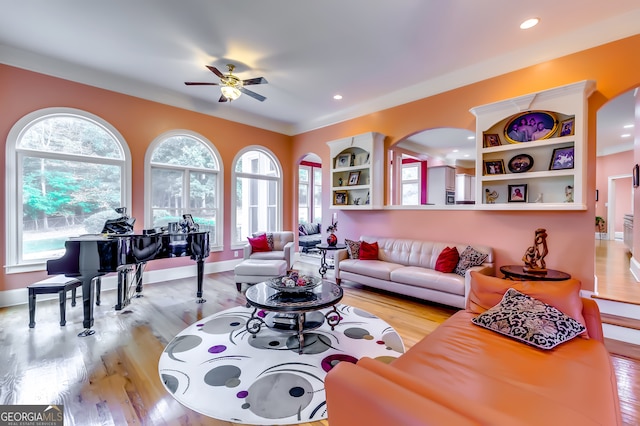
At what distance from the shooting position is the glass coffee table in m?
2.50

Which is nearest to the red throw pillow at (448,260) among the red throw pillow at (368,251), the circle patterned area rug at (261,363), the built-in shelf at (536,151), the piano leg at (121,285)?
the built-in shelf at (536,151)

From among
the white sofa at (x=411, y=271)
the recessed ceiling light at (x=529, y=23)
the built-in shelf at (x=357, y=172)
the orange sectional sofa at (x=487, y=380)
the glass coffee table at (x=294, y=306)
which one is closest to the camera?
the orange sectional sofa at (x=487, y=380)

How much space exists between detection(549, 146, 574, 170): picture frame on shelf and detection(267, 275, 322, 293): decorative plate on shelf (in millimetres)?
3127

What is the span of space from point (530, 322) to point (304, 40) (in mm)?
3536

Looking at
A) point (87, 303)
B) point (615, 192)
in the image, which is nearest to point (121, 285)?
point (87, 303)

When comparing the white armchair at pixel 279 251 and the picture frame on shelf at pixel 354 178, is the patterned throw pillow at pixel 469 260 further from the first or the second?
the white armchair at pixel 279 251

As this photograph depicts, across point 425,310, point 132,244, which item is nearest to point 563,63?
point 425,310

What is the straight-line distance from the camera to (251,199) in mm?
6438

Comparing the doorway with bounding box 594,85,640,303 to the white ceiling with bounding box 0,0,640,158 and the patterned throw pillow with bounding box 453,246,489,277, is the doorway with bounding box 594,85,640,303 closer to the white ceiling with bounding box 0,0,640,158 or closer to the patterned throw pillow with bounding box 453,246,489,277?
the patterned throw pillow with bounding box 453,246,489,277

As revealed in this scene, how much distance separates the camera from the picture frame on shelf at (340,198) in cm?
563

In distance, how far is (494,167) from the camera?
12.3 feet

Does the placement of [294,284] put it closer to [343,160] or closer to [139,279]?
[139,279]

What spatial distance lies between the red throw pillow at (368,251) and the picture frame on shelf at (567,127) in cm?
286

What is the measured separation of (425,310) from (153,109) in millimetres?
5423
